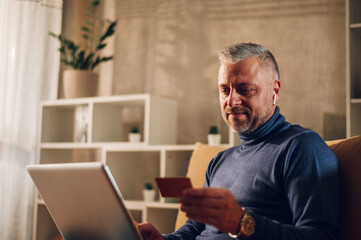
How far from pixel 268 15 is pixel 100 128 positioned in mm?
1298

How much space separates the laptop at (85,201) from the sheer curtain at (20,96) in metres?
1.74

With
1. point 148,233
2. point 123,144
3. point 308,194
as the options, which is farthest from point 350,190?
point 123,144

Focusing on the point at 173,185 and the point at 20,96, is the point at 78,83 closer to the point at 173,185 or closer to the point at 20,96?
the point at 20,96

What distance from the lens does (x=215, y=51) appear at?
283 centimetres

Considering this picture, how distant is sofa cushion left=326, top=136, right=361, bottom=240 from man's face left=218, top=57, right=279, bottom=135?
0.29 m

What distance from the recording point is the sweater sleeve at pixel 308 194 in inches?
41.8

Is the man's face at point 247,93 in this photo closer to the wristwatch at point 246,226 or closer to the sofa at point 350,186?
the sofa at point 350,186

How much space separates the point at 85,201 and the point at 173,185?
0.32 m

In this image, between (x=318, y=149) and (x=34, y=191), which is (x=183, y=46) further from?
(x=318, y=149)

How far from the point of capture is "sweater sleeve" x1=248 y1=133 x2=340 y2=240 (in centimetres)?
106

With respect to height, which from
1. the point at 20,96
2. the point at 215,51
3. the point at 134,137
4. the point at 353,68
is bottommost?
the point at 134,137

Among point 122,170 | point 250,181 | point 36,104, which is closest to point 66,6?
point 36,104

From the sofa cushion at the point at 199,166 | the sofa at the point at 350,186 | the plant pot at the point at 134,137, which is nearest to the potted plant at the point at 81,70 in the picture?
the plant pot at the point at 134,137

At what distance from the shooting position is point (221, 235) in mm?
1369
